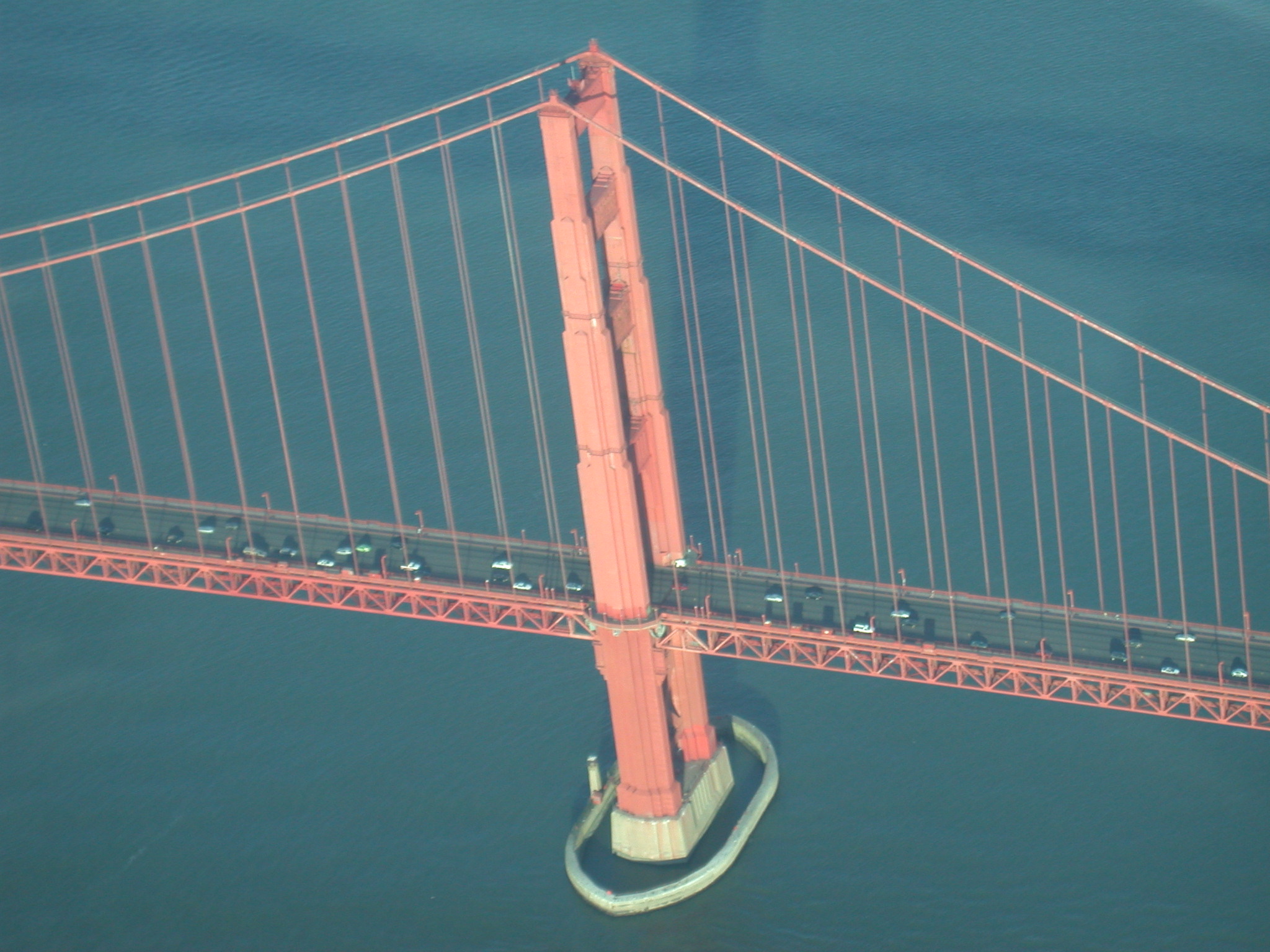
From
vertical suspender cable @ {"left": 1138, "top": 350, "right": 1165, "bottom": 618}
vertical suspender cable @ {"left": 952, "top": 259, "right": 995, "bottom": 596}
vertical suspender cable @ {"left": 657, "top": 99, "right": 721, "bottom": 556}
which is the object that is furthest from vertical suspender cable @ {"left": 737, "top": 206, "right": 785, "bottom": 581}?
vertical suspender cable @ {"left": 1138, "top": 350, "right": 1165, "bottom": 618}

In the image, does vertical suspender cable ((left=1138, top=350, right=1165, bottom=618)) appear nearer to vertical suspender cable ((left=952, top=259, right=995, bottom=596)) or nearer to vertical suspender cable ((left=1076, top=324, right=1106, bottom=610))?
vertical suspender cable ((left=1076, top=324, right=1106, bottom=610))

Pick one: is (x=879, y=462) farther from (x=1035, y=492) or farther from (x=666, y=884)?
(x=666, y=884)

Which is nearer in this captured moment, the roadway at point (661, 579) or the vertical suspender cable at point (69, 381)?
the roadway at point (661, 579)

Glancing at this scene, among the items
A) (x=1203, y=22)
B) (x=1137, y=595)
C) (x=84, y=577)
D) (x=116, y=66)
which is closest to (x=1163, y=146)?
(x=1203, y=22)

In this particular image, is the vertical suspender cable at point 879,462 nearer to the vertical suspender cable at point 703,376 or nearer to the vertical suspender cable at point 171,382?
the vertical suspender cable at point 703,376

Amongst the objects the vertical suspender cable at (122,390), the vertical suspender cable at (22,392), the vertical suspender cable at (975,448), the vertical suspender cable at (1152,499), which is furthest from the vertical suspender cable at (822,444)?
the vertical suspender cable at (22,392)
